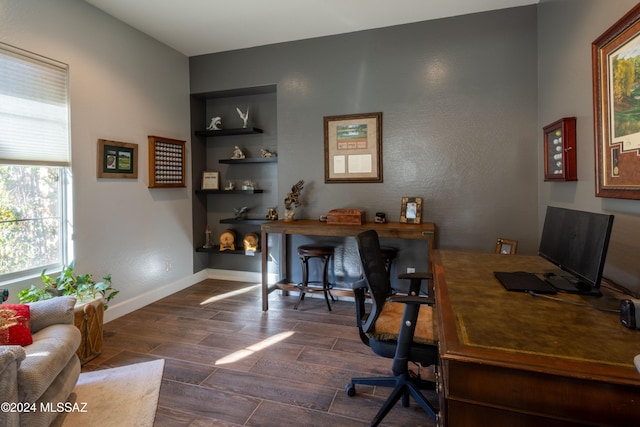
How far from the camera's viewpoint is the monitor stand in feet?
4.72

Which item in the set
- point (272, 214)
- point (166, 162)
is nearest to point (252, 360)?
point (272, 214)

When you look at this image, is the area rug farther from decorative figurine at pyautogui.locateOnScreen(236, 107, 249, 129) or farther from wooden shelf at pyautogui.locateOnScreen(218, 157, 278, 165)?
decorative figurine at pyautogui.locateOnScreen(236, 107, 249, 129)

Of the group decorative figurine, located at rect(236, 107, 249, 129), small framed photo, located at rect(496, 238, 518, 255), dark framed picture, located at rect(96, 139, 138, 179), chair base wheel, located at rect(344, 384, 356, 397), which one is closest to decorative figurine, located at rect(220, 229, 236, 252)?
dark framed picture, located at rect(96, 139, 138, 179)

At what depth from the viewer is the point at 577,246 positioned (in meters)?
1.49

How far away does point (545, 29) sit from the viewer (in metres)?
2.90

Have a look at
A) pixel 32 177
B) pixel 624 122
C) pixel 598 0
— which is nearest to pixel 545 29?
pixel 598 0

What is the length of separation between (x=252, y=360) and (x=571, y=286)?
2085 mm

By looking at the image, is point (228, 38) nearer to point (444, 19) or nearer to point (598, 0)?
point (444, 19)

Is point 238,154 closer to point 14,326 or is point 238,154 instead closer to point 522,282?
point 14,326

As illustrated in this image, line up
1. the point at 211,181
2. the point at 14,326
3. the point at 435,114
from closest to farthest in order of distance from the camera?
the point at 14,326, the point at 435,114, the point at 211,181

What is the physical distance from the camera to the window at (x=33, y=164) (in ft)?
8.14

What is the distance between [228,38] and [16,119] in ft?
7.35

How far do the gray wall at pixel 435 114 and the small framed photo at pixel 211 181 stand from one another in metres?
1.09

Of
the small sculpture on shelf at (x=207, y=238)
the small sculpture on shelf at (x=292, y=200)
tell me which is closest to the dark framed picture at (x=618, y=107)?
the small sculpture on shelf at (x=292, y=200)
